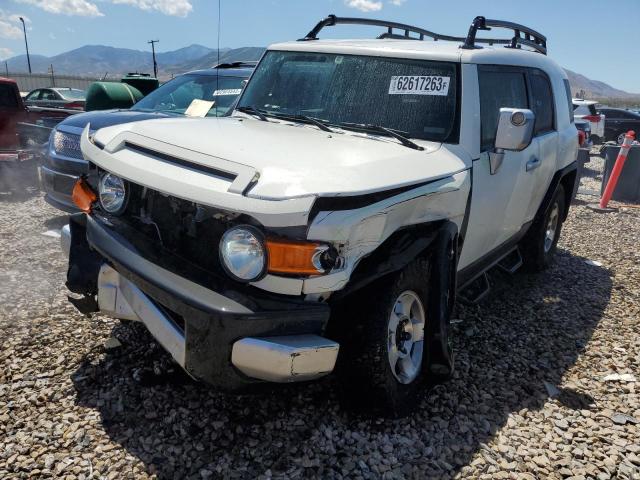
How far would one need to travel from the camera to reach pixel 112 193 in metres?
2.78

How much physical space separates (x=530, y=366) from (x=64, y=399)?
287 centimetres

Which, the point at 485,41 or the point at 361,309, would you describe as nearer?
the point at 361,309

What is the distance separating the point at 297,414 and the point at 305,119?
1.80 meters

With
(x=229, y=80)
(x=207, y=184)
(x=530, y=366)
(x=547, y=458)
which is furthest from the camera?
(x=229, y=80)

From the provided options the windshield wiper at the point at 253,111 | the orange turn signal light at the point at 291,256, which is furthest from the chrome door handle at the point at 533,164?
the orange turn signal light at the point at 291,256

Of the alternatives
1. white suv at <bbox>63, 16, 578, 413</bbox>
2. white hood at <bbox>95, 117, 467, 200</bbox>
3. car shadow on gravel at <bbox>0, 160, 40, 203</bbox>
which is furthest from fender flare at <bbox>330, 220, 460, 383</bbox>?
car shadow on gravel at <bbox>0, 160, 40, 203</bbox>

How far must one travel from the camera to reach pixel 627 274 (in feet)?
18.6

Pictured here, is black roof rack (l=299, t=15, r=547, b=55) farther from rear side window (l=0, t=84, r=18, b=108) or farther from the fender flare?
rear side window (l=0, t=84, r=18, b=108)

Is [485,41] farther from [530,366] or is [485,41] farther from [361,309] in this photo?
[361,309]

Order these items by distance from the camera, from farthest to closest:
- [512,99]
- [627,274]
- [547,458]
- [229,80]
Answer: [229,80] < [627,274] < [512,99] < [547,458]

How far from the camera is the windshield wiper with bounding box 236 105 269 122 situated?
3615mm

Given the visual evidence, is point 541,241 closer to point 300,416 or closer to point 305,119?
point 305,119

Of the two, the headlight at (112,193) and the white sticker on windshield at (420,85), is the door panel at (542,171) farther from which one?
the headlight at (112,193)

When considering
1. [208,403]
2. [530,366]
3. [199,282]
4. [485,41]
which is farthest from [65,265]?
[485,41]
